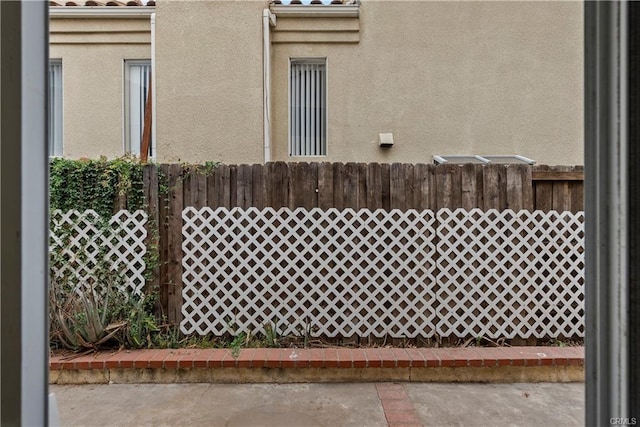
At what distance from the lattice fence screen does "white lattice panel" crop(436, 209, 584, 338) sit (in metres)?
0.01

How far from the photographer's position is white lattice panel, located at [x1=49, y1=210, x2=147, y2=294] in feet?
12.0

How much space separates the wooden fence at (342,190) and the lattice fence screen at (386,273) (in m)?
0.11

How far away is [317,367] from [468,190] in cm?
228

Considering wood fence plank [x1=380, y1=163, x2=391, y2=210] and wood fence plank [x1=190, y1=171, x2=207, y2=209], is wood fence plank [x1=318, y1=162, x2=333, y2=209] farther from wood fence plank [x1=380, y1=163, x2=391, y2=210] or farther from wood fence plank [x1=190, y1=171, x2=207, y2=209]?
Result: wood fence plank [x1=190, y1=171, x2=207, y2=209]

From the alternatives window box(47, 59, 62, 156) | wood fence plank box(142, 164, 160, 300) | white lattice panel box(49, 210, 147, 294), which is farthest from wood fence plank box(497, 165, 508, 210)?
window box(47, 59, 62, 156)

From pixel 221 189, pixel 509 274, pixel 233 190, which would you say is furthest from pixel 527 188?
pixel 221 189

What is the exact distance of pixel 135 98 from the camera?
582 centimetres

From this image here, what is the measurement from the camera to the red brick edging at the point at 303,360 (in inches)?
131

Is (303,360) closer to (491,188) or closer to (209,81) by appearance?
(491,188)

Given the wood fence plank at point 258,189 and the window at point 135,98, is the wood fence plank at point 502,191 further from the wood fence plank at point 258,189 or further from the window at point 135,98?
the window at point 135,98

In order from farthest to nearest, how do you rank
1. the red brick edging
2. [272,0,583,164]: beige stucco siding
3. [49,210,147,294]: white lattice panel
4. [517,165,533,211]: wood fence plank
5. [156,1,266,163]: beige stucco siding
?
1. [272,0,583,164]: beige stucco siding
2. [156,1,266,163]: beige stucco siding
3. [517,165,533,211]: wood fence plank
4. [49,210,147,294]: white lattice panel
5. the red brick edging

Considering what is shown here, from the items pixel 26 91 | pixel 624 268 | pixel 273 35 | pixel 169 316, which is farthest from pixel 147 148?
pixel 624 268

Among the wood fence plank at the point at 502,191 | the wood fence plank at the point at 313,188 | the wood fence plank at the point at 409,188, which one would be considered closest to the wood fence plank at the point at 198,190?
the wood fence plank at the point at 313,188

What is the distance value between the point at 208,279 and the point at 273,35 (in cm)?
390
